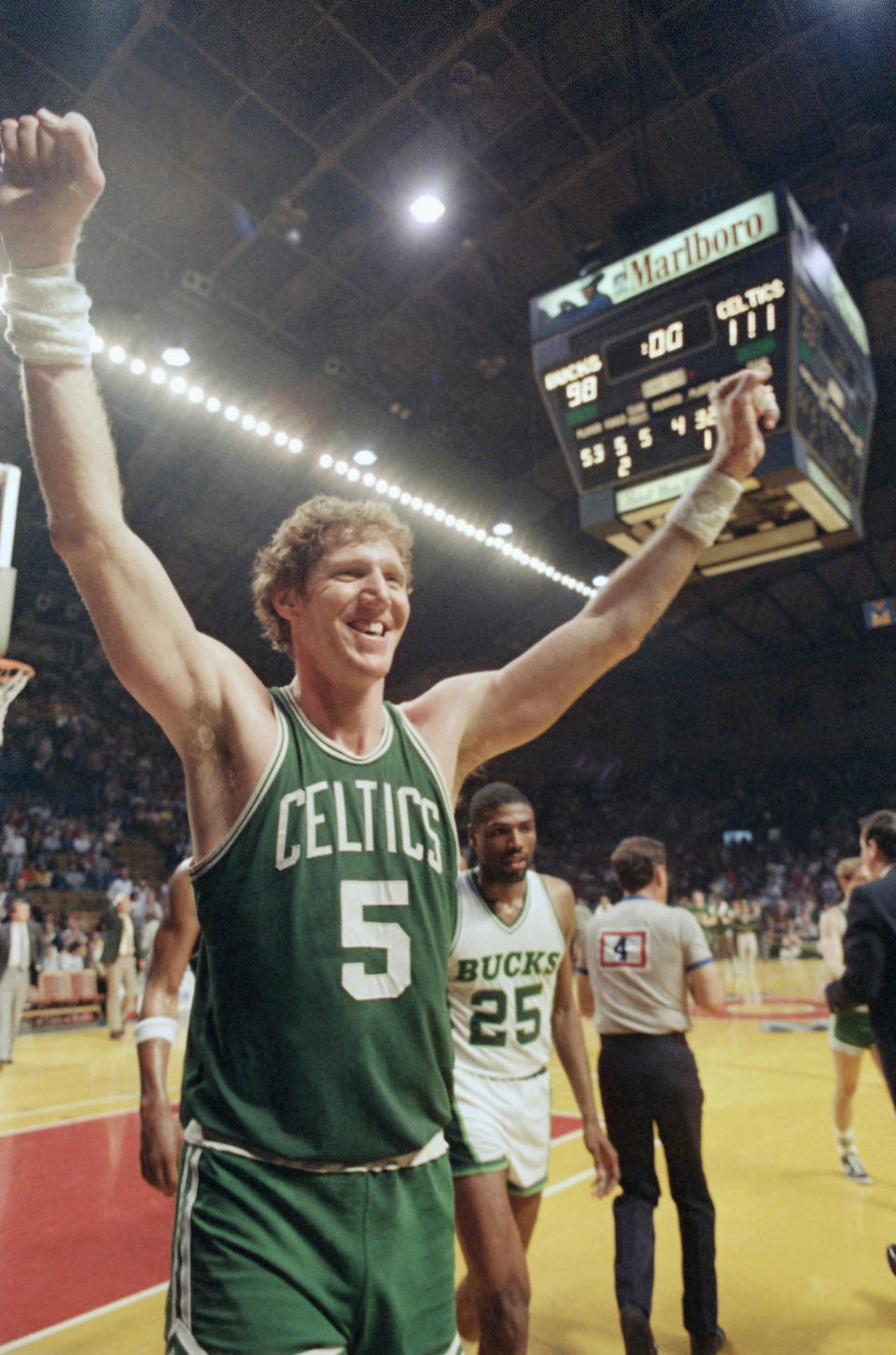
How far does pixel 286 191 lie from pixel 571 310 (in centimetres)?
418

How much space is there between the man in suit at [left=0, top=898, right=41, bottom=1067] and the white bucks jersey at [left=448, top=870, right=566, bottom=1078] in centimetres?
751

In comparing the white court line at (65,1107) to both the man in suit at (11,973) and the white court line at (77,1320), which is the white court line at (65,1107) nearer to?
the man in suit at (11,973)

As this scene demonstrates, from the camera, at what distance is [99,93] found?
844 cm

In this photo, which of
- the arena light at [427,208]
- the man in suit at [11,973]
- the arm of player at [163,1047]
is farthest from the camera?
the arena light at [427,208]

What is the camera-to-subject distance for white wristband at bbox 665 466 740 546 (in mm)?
2015

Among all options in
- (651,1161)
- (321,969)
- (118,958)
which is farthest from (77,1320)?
(118,958)

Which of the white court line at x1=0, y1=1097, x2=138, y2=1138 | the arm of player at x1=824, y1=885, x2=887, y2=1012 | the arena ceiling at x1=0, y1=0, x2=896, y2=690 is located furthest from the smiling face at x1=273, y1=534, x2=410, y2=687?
the arena ceiling at x1=0, y1=0, x2=896, y2=690

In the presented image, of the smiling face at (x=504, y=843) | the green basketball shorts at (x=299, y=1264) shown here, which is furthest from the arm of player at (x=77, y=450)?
the smiling face at (x=504, y=843)

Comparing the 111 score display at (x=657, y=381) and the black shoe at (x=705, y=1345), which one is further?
the 111 score display at (x=657, y=381)

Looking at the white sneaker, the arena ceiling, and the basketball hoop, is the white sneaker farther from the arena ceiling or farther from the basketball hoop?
the arena ceiling

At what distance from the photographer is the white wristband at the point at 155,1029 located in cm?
278

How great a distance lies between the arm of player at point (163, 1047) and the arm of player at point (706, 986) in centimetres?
218

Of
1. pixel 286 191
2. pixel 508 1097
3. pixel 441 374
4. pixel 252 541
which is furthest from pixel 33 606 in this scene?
pixel 508 1097

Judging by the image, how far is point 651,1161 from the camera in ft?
12.2
